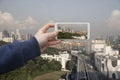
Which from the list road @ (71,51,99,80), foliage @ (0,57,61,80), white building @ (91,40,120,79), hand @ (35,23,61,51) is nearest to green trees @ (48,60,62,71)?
foliage @ (0,57,61,80)

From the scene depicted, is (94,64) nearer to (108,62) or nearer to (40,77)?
(108,62)

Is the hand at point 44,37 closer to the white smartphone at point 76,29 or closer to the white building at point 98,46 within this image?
the white smartphone at point 76,29

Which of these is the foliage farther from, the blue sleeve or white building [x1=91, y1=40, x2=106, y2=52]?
the blue sleeve

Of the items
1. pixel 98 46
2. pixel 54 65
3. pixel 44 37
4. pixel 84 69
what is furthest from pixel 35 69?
pixel 44 37

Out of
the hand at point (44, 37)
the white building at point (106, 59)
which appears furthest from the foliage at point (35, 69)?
the hand at point (44, 37)

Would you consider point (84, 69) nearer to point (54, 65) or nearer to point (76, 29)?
point (54, 65)
